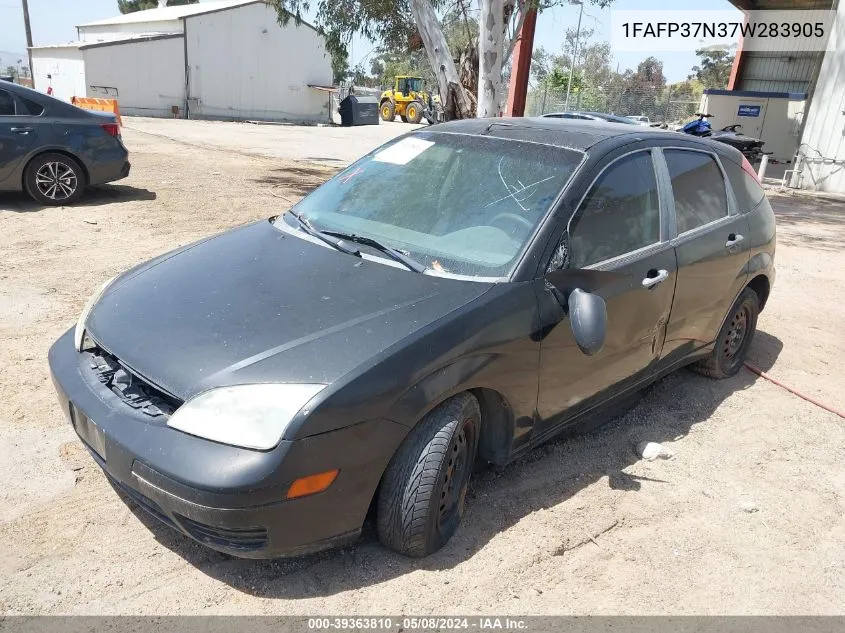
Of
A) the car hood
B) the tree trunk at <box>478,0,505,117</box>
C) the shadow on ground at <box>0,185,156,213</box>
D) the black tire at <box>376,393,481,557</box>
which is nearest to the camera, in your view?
Answer: the car hood

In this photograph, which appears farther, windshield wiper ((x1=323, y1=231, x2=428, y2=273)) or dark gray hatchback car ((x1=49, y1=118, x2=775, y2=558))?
windshield wiper ((x1=323, y1=231, x2=428, y2=273))

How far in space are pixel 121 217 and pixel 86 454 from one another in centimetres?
560

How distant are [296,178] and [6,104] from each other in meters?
5.51

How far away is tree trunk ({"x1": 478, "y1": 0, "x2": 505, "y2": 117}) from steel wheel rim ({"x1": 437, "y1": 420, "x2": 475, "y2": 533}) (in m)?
10.00

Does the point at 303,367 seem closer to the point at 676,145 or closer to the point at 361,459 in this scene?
the point at 361,459

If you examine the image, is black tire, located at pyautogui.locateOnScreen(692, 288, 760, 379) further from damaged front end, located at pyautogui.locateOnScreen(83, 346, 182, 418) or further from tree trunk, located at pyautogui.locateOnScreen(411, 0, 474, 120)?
tree trunk, located at pyautogui.locateOnScreen(411, 0, 474, 120)

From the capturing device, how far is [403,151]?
3824 millimetres

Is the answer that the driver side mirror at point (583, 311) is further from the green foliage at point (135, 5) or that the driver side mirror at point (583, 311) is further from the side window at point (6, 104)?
the green foliage at point (135, 5)

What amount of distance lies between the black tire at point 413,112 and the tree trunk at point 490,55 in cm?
2697

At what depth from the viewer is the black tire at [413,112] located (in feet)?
126

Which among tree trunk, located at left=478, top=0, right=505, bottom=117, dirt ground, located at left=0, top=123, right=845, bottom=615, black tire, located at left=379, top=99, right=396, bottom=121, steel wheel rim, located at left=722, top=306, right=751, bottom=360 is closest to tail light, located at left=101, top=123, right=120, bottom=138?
dirt ground, located at left=0, top=123, right=845, bottom=615

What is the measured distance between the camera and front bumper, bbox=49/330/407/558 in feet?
7.12

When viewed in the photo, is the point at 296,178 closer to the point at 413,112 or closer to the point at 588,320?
the point at 588,320

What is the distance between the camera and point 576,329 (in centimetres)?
289
